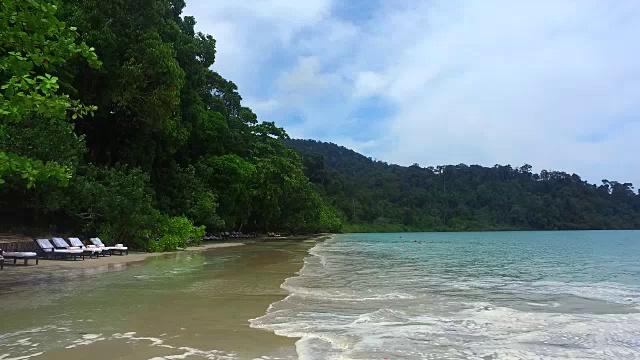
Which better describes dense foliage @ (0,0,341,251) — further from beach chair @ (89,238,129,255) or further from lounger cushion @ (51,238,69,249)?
lounger cushion @ (51,238,69,249)

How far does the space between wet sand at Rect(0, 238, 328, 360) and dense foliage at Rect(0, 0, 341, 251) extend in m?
1.92

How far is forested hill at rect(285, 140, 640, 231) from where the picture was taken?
113875mm

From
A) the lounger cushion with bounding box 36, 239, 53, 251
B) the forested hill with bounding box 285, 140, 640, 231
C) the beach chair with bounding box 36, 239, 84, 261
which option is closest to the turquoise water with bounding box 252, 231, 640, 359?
the beach chair with bounding box 36, 239, 84, 261

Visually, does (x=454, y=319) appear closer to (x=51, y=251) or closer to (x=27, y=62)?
(x=27, y=62)

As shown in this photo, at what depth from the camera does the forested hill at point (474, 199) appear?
11388 cm

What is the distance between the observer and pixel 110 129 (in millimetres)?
27922

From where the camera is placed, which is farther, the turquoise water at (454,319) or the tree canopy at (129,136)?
the turquoise water at (454,319)

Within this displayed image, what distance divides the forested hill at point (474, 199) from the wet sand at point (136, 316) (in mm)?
93205

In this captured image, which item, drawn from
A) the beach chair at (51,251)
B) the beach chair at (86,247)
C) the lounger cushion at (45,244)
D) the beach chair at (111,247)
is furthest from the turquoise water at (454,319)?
the beach chair at (111,247)

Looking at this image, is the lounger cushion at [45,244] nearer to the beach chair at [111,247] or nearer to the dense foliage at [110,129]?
the dense foliage at [110,129]

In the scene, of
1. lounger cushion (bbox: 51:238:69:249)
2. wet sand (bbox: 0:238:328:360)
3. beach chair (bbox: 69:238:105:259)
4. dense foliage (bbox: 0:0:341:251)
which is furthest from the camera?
beach chair (bbox: 69:238:105:259)

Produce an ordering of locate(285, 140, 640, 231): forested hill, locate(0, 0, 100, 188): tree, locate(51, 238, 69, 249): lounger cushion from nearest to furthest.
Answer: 1. locate(0, 0, 100, 188): tree
2. locate(51, 238, 69, 249): lounger cushion
3. locate(285, 140, 640, 231): forested hill

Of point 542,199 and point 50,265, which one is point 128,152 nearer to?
point 50,265

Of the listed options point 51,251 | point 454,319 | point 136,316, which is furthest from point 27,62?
point 51,251
